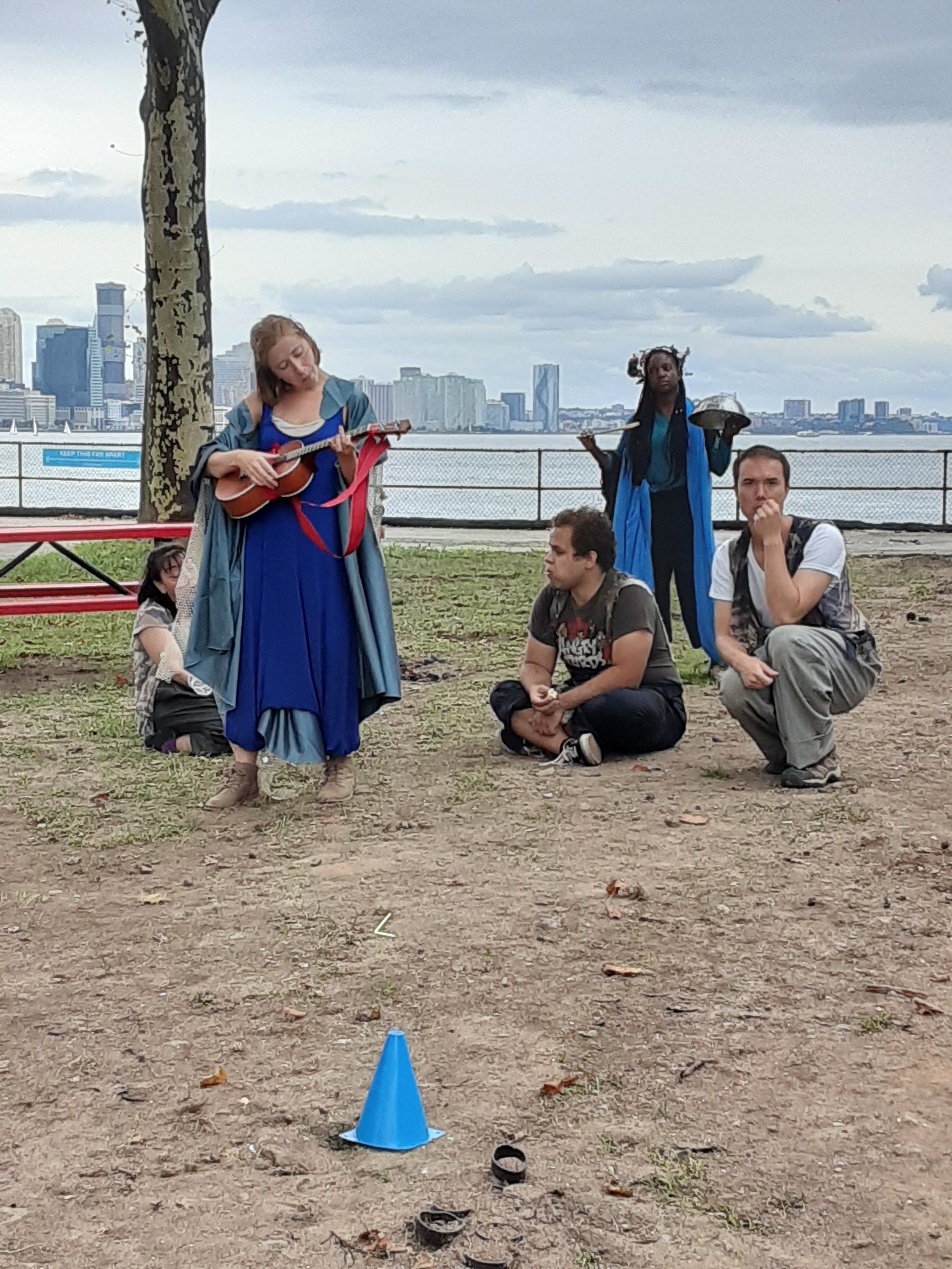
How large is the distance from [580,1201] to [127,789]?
4.06 metres

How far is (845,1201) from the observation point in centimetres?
308

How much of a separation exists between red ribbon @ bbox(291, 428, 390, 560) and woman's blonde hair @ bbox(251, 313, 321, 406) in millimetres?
392

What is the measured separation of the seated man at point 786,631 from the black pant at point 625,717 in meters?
0.51

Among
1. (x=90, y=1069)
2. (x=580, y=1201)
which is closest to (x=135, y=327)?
(x=90, y=1069)

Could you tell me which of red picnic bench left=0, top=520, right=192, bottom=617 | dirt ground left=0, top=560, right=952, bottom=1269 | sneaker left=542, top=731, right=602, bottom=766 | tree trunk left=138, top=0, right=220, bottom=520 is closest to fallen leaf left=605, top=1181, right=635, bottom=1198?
dirt ground left=0, top=560, right=952, bottom=1269

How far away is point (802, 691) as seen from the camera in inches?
250

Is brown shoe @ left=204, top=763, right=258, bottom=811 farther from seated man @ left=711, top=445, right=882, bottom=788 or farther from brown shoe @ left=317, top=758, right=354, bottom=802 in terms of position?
seated man @ left=711, top=445, right=882, bottom=788

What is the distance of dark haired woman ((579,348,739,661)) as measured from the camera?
9562mm

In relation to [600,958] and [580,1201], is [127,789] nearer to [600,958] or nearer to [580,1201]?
[600,958]

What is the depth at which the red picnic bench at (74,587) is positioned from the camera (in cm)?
951

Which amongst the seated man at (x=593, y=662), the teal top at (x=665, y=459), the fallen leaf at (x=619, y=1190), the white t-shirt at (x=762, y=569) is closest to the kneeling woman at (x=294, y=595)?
the seated man at (x=593, y=662)

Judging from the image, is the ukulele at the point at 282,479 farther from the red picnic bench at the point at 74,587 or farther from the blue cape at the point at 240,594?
the red picnic bench at the point at 74,587

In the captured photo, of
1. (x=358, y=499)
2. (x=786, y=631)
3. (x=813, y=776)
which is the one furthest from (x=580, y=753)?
(x=358, y=499)

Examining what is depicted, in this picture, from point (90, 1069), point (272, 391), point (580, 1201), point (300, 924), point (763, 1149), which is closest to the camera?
point (580, 1201)
